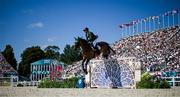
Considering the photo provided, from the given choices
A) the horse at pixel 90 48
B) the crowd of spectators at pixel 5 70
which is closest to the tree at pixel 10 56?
the crowd of spectators at pixel 5 70

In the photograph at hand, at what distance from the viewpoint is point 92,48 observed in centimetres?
2152

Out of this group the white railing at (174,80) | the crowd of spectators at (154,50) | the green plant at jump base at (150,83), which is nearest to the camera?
the green plant at jump base at (150,83)

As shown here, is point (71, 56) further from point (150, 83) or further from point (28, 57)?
point (150, 83)

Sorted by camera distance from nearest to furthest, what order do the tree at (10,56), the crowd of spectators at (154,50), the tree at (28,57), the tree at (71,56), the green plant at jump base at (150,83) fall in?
the green plant at jump base at (150,83)
the crowd of spectators at (154,50)
the tree at (28,57)
the tree at (10,56)
the tree at (71,56)

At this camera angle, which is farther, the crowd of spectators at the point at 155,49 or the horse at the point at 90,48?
the crowd of spectators at the point at 155,49

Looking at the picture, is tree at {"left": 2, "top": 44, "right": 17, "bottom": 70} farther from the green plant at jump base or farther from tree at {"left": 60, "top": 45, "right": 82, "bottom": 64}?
the green plant at jump base

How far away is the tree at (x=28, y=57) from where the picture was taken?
225ft

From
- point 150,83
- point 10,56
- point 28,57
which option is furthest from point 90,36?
point 10,56

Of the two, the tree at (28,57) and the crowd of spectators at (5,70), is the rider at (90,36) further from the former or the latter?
the tree at (28,57)

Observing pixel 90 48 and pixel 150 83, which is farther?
pixel 90 48

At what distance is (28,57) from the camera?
69.6 m

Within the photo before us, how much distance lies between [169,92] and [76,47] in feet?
26.1

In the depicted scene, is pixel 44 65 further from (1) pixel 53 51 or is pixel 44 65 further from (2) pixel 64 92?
(1) pixel 53 51

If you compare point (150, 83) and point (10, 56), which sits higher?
point (10, 56)
